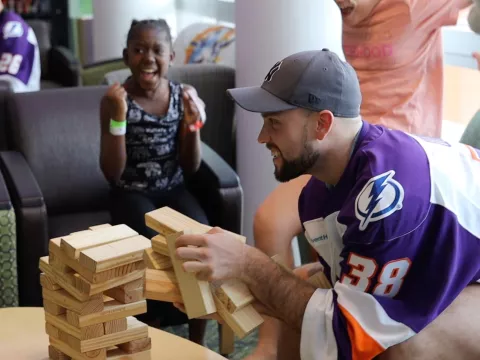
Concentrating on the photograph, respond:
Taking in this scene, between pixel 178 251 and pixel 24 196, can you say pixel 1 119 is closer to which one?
pixel 24 196

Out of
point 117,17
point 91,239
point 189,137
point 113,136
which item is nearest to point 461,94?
point 189,137

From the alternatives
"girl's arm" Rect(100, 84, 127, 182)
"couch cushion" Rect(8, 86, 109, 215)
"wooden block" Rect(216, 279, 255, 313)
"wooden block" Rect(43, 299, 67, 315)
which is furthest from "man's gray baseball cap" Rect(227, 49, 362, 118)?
"couch cushion" Rect(8, 86, 109, 215)

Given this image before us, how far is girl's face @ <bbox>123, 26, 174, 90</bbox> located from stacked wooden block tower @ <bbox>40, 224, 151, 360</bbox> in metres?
1.12

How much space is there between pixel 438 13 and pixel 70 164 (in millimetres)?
1543

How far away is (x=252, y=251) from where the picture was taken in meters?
1.81

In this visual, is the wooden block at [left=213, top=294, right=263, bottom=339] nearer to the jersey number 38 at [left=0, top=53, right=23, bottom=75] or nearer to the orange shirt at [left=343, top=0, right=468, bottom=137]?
the orange shirt at [left=343, top=0, right=468, bottom=137]

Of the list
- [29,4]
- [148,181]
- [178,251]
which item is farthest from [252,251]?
[29,4]

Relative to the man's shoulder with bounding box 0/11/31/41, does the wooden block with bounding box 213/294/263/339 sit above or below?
below

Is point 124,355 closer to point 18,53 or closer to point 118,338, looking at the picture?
point 118,338

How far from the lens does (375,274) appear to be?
5.70 ft

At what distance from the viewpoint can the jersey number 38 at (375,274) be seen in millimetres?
1729

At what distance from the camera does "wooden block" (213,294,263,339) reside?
→ 1.70 m

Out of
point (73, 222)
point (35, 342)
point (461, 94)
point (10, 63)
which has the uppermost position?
point (461, 94)

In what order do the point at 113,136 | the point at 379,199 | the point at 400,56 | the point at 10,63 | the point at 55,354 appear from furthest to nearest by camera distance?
the point at 10,63 < the point at 113,136 < the point at 400,56 < the point at 55,354 < the point at 379,199
